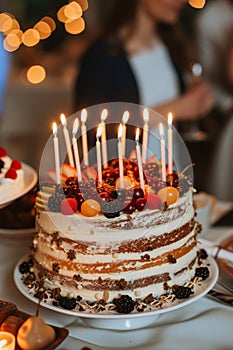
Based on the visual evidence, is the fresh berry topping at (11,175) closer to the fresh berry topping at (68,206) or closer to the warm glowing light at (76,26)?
the fresh berry topping at (68,206)

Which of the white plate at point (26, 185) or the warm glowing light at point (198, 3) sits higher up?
the warm glowing light at point (198, 3)

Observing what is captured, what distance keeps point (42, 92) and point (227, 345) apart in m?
2.85

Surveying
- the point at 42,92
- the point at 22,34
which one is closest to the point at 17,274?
the point at 42,92

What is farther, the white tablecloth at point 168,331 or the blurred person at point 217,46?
the blurred person at point 217,46

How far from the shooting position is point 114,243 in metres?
1.08

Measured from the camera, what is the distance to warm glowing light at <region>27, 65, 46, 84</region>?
13.1 ft

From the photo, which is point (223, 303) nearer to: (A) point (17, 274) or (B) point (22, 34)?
(A) point (17, 274)

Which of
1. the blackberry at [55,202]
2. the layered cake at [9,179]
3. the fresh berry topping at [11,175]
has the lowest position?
the layered cake at [9,179]

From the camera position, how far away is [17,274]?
1.23m

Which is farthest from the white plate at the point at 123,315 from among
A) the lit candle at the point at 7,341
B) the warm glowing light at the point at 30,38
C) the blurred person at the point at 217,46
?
the warm glowing light at the point at 30,38

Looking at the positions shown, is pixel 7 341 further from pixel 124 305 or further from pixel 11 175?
pixel 11 175

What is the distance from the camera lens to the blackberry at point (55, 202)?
1.10 metres

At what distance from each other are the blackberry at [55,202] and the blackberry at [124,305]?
0.67 feet

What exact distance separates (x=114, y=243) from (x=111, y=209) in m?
0.06
